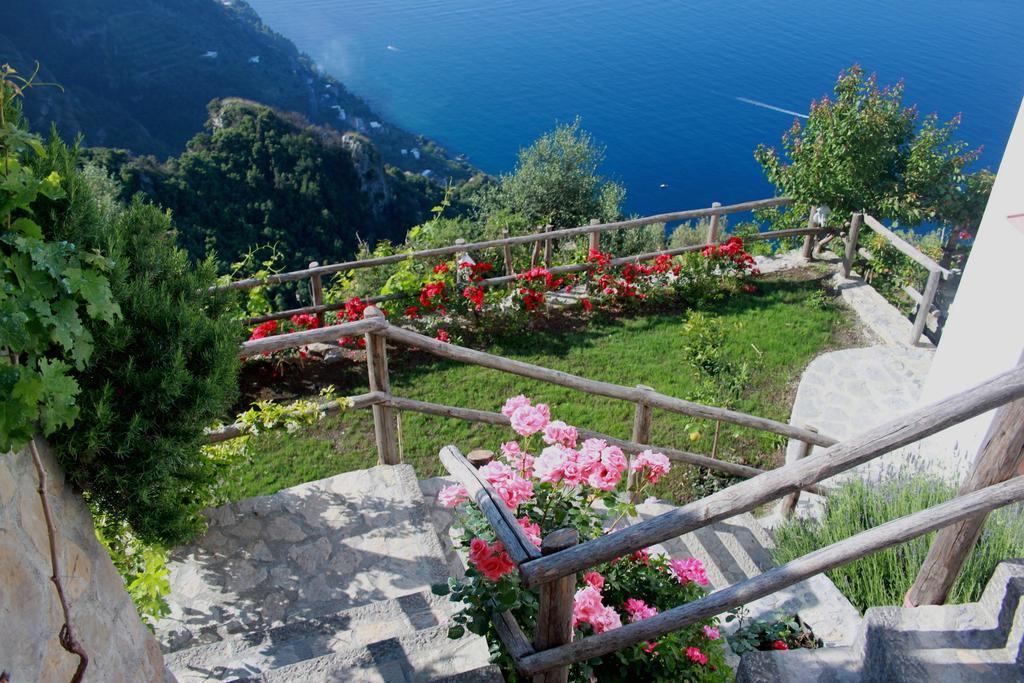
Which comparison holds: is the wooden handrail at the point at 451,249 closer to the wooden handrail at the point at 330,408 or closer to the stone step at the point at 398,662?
the wooden handrail at the point at 330,408

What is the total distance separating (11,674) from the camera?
56.8 inches

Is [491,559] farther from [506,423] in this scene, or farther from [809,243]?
[809,243]

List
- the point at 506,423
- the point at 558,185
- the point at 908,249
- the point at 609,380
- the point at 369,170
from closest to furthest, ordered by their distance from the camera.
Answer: the point at 506,423 → the point at 609,380 → the point at 908,249 → the point at 558,185 → the point at 369,170

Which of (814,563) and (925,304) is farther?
(925,304)

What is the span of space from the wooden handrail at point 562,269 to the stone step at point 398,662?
493 cm

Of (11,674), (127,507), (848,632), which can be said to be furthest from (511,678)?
(848,632)

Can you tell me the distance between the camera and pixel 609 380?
6.88 metres

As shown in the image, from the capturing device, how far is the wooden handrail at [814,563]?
6.89 ft

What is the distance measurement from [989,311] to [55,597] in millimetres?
5775

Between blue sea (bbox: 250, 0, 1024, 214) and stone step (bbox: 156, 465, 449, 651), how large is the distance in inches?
1814

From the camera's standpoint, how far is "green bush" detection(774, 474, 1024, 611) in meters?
3.18

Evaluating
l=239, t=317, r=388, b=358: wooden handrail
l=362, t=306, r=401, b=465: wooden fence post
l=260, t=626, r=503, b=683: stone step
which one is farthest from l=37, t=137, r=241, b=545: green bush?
l=260, t=626, r=503, b=683: stone step

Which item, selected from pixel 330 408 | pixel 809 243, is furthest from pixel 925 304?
pixel 330 408

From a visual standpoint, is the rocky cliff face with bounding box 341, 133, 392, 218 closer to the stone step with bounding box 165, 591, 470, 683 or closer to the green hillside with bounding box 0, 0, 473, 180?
the green hillside with bounding box 0, 0, 473, 180
